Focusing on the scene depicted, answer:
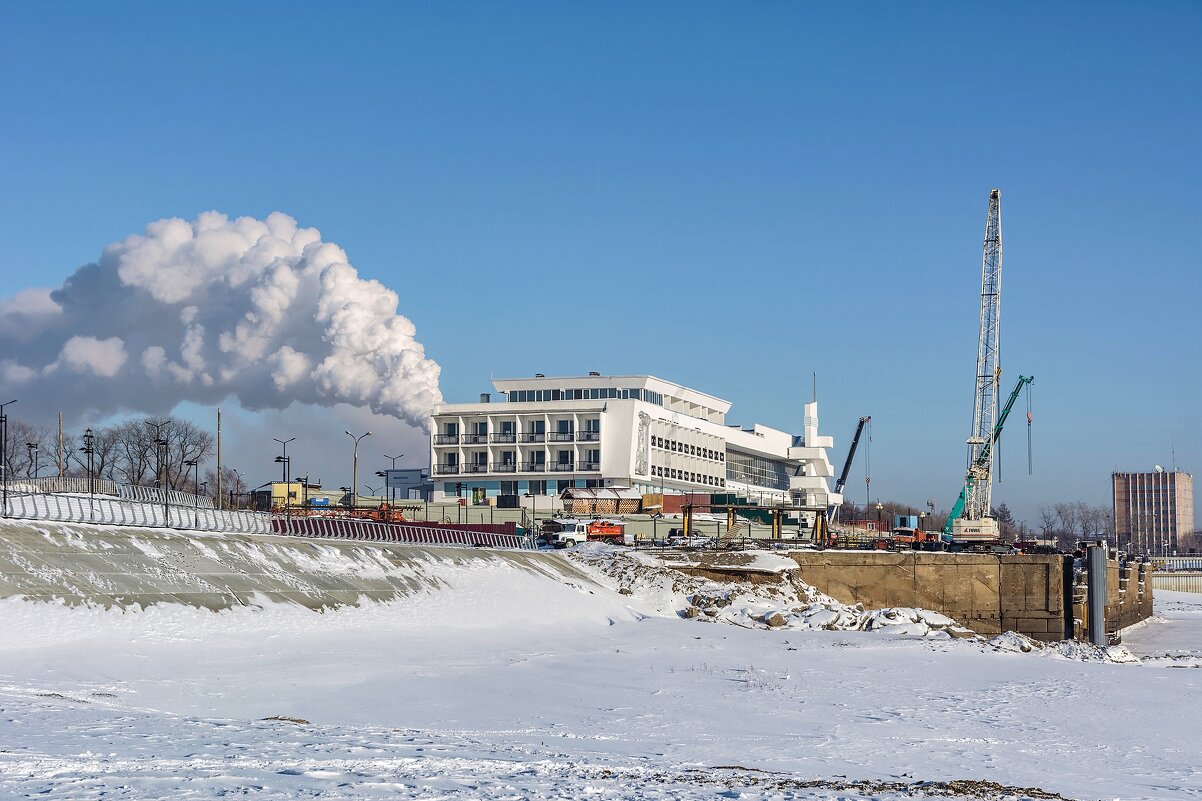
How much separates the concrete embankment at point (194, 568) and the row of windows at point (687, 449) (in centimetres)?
9317

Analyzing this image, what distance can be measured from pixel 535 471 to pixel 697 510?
1135 inches

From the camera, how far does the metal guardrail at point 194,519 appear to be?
4303 cm

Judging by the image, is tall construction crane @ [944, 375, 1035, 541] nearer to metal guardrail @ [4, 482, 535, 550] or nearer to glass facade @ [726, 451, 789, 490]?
glass facade @ [726, 451, 789, 490]

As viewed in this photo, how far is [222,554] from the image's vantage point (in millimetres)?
40719

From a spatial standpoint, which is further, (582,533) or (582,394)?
(582,394)

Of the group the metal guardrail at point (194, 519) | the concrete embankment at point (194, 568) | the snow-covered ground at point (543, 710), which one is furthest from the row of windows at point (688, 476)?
the snow-covered ground at point (543, 710)

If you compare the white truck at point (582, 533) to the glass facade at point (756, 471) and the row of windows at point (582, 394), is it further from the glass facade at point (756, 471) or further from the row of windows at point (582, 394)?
the glass facade at point (756, 471)

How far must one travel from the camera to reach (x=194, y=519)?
49781 mm

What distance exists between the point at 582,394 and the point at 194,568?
353 ft

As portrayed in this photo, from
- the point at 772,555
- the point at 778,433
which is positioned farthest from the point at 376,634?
the point at 778,433

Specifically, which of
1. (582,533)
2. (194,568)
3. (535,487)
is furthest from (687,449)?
(194,568)

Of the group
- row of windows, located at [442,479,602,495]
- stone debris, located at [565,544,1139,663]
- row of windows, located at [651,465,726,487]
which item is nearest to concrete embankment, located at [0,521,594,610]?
stone debris, located at [565,544,1139,663]

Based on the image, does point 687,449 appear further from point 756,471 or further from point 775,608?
point 775,608

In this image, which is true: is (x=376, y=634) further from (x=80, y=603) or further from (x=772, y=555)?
Answer: (x=772, y=555)
